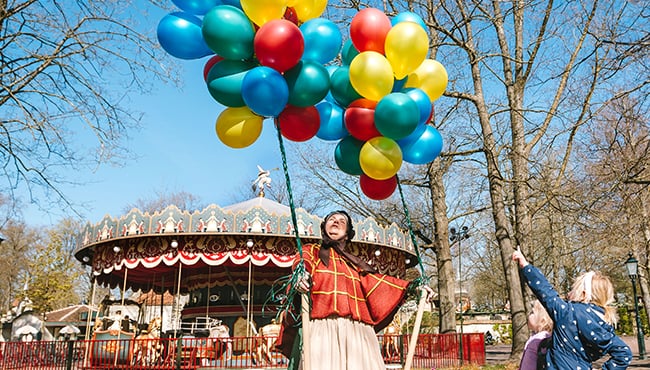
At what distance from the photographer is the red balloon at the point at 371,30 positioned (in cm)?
422

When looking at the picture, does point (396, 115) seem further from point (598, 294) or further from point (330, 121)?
point (598, 294)

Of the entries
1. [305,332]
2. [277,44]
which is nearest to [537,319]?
[305,332]

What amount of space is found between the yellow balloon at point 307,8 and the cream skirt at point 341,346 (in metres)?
2.50

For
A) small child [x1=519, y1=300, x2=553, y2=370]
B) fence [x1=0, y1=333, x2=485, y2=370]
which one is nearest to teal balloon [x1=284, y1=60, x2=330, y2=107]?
small child [x1=519, y1=300, x2=553, y2=370]

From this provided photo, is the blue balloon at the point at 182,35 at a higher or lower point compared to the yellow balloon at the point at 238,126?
higher

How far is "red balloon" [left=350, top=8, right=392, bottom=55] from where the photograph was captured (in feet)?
13.8

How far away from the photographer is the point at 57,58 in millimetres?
8820

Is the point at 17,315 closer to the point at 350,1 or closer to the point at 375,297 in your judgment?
the point at 350,1

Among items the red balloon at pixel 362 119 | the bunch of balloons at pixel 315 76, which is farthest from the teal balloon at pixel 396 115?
the red balloon at pixel 362 119

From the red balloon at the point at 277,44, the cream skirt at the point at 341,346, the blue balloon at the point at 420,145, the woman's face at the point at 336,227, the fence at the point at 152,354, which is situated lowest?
the fence at the point at 152,354

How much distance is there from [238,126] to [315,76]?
29.6 inches

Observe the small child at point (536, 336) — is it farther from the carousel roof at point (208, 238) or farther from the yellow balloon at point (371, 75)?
the carousel roof at point (208, 238)

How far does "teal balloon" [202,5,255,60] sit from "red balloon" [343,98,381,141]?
3.22 ft

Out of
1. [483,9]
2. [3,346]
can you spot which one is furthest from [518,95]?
[3,346]
